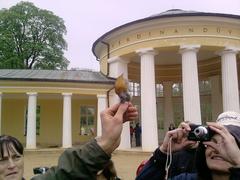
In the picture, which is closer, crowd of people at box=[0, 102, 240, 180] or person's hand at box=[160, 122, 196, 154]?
crowd of people at box=[0, 102, 240, 180]

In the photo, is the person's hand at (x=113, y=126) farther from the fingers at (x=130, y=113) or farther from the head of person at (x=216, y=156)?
the head of person at (x=216, y=156)

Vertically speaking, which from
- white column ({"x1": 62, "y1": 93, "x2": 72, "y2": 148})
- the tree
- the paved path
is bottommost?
the paved path

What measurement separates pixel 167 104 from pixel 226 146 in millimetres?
25420

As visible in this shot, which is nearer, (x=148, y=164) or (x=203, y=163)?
(x=203, y=163)

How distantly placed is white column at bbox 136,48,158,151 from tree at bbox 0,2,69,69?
18774 mm

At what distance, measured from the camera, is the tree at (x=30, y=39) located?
34.3 metres

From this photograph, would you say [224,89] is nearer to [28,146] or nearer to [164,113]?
[164,113]

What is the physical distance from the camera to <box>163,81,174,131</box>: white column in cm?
2656

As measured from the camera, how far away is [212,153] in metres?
1.87

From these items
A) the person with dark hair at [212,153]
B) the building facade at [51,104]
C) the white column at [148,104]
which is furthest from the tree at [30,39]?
the person with dark hair at [212,153]

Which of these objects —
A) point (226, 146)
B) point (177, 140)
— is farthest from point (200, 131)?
point (177, 140)

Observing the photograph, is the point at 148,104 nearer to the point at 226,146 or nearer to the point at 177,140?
the point at 177,140

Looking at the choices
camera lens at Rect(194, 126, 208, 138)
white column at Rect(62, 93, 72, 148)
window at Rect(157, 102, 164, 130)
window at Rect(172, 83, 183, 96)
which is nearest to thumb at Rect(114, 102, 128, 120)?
camera lens at Rect(194, 126, 208, 138)

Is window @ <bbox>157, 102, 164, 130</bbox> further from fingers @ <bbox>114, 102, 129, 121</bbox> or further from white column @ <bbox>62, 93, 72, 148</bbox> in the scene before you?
fingers @ <bbox>114, 102, 129, 121</bbox>
